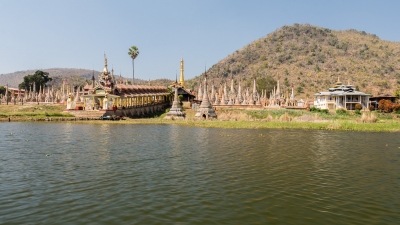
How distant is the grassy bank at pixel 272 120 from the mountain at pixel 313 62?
52696mm

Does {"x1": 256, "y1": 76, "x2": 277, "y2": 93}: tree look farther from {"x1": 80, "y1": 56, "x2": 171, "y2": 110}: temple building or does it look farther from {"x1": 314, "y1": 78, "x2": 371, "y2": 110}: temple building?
{"x1": 80, "y1": 56, "x2": 171, "y2": 110}: temple building

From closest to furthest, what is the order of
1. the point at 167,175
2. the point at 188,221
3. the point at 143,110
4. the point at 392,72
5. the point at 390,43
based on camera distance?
the point at 188,221 → the point at 167,175 → the point at 143,110 → the point at 392,72 → the point at 390,43

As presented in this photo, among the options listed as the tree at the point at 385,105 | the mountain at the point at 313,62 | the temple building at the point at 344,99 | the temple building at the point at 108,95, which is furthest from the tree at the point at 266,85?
the temple building at the point at 108,95

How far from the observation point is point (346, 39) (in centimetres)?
17438

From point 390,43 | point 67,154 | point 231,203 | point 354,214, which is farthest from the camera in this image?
point 390,43

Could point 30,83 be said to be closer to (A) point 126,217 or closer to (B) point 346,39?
(A) point 126,217

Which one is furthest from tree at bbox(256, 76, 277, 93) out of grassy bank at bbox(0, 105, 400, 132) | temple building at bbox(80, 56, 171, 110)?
temple building at bbox(80, 56, 171, 110)

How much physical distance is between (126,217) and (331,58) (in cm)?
15066

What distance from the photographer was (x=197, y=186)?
14.4 m

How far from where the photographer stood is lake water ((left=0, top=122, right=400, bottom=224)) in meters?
10.9

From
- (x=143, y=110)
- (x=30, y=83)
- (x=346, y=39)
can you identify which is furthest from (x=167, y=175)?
(x=346, y=39)

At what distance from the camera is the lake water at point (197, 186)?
10.9m

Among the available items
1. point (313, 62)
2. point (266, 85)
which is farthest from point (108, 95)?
point (313, 62)

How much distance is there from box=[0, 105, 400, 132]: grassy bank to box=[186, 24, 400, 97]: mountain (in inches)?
2075
